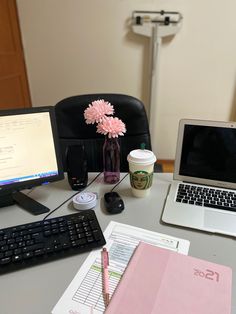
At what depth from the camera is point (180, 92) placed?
251 centimetres

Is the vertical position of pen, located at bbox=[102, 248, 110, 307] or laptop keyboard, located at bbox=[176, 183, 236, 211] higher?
laptop keyboard, located at bbox=[176, 183, 236, 211]

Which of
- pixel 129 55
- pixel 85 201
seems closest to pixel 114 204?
pixel 85 201

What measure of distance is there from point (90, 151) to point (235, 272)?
91cm

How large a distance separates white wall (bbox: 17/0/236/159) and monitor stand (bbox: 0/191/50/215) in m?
1.78

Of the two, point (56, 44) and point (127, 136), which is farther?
point (56, 44)

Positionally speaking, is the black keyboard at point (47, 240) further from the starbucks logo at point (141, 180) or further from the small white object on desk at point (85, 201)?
the starbucks logo at point (141, 180)

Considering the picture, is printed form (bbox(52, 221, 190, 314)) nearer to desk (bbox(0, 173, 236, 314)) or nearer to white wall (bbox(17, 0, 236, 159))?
desk (bbox(0, 173, 236, 314))

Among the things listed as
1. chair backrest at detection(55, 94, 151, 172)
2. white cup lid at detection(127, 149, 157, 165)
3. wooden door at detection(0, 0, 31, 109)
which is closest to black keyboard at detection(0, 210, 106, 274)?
white cup lid at detection(127, 149, 157, 165)

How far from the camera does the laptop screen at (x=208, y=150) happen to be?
3.15ft

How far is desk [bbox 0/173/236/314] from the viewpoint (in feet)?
2.04

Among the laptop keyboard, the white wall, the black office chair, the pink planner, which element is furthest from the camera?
the white wall

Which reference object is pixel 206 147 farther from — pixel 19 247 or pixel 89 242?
pixel 19 247

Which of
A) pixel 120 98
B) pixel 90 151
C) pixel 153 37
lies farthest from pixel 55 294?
pixel 153 37

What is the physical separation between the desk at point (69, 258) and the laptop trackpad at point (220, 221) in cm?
3
